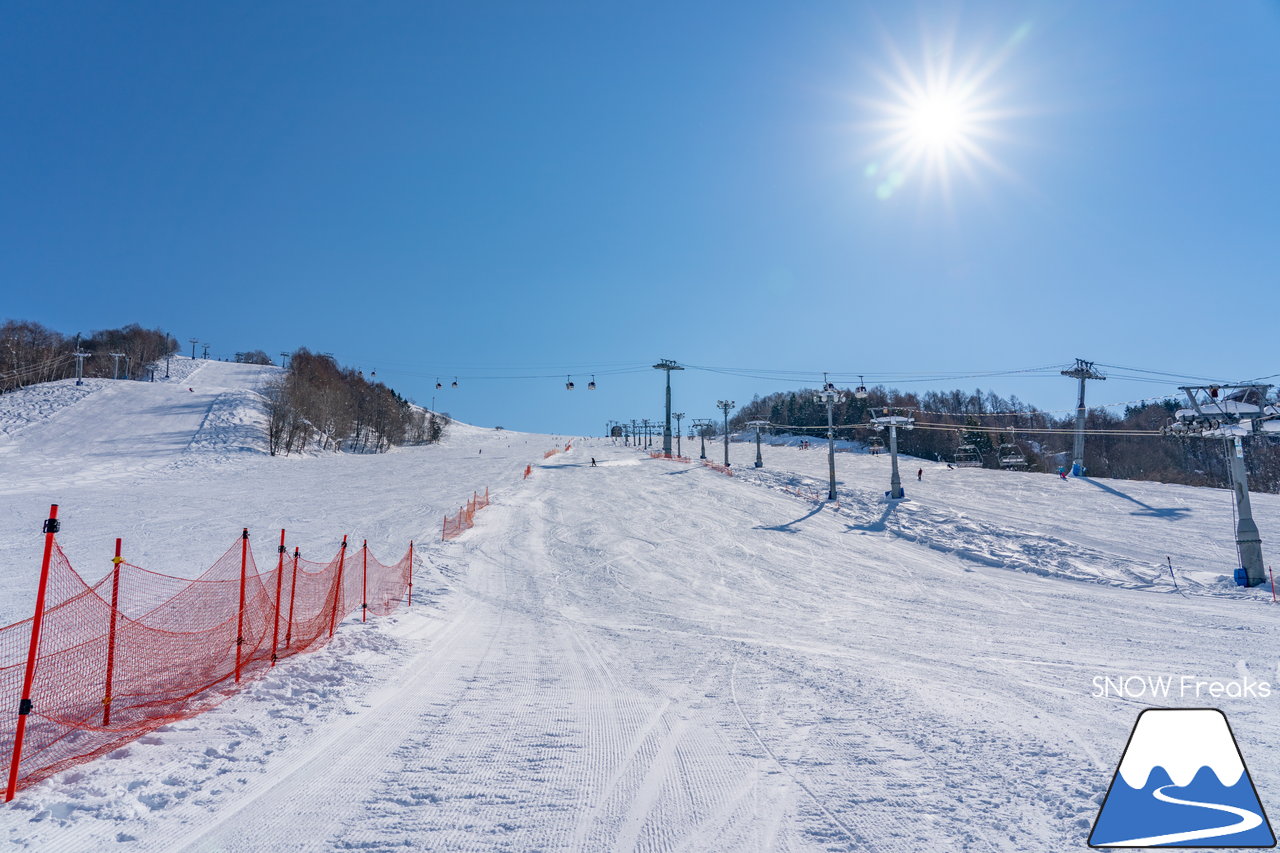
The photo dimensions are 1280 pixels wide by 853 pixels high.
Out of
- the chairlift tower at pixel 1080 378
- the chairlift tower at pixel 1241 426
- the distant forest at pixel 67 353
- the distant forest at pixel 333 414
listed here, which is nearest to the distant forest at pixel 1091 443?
the chairlift tower at pixel 1080 378

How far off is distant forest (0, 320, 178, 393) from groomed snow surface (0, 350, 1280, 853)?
266 feet

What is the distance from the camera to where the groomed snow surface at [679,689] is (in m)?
5.04

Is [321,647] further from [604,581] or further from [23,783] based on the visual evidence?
[604,581]

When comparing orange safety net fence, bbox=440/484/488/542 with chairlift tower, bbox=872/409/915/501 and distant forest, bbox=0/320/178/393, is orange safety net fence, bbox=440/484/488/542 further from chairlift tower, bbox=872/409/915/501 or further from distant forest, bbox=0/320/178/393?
distant forest, bbox=0/320/178/393

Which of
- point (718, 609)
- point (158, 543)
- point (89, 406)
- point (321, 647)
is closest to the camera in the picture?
point (321, 647)

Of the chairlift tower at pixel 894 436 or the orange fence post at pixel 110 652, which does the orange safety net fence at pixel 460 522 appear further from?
the chairlift tower at pixel 894 436

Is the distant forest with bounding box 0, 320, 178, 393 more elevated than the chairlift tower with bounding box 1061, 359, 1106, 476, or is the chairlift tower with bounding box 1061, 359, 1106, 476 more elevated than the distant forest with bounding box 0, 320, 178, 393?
the distant forest with bounding box 0, 320, 178, 393

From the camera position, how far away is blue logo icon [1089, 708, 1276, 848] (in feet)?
14.4

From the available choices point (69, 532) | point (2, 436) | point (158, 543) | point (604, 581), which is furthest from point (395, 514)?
point (2, 436)

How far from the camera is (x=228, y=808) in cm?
521

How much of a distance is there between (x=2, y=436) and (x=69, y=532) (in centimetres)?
5077

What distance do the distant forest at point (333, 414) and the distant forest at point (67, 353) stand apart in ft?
99.8

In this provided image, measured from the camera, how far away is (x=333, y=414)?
82188mm

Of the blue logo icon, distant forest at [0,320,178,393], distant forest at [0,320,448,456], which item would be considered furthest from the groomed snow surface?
distant forest at [0,320,178,393]
